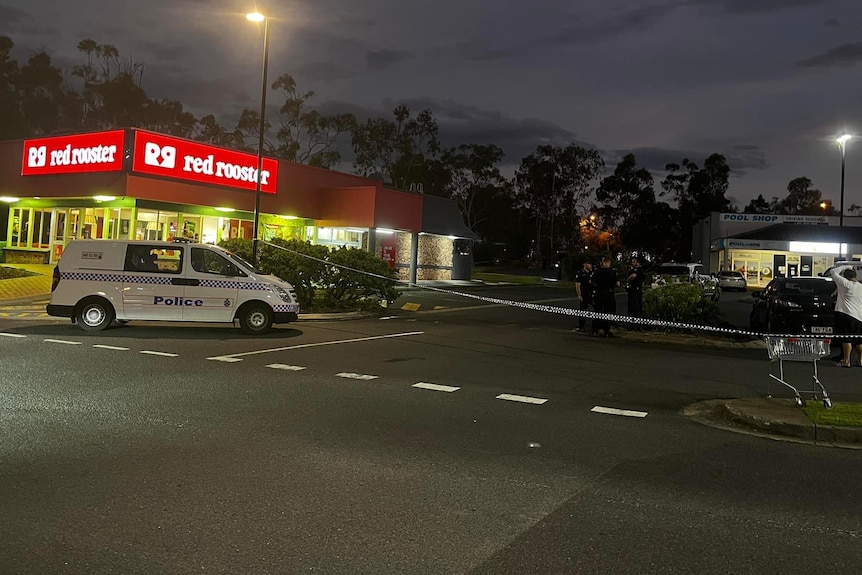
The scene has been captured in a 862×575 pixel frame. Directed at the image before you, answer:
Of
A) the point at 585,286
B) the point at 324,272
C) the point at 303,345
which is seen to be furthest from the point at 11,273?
the point at 585,286

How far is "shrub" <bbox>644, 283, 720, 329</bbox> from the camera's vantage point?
16047 millimetres

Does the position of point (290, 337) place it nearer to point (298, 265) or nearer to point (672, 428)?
point (298, 265)

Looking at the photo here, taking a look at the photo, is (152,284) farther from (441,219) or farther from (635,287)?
(441,219)

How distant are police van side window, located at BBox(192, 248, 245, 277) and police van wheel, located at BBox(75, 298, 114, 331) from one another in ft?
6.18

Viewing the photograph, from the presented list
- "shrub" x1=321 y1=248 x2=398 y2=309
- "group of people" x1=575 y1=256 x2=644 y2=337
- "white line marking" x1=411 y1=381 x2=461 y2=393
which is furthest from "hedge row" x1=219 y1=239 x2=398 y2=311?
"white line marking" x1=411 y1=381 x2=461 y2=393

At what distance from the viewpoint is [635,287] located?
16672 mm

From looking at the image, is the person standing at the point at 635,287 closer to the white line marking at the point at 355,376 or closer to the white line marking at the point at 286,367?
the white line marking at the point at 355,376

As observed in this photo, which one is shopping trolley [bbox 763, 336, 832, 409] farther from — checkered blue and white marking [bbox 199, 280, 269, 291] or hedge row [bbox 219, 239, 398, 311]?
hedge row [bbox 219, 239, 398, 311]

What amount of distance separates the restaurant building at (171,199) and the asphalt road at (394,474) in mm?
15945

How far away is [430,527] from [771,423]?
4.55m

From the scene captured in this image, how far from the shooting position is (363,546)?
4145 millimetres

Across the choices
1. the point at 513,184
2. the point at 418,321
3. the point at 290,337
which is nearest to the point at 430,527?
the point at 290,337

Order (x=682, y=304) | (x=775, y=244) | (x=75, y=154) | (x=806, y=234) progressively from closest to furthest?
(x=682, y=304)
(x=75, y=154)
(x=775, y=244)
(x=806, y=234)

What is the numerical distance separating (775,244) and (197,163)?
46030 millimetres
